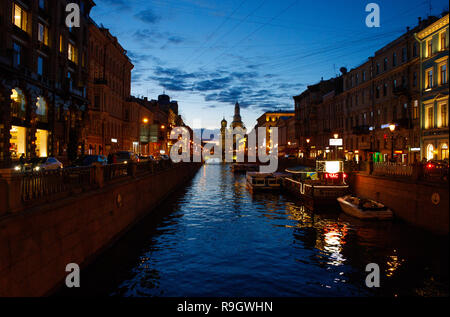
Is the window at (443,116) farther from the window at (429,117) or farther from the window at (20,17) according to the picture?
the window at (20,17)

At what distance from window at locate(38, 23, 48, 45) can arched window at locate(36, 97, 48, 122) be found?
19.9 feet

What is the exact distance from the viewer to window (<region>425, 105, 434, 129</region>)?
120 feet

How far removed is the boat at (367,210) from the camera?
75.8 feet

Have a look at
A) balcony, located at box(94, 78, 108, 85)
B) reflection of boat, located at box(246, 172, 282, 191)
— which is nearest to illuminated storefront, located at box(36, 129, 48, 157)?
balcony, located at box(94, 78, 108, 85)

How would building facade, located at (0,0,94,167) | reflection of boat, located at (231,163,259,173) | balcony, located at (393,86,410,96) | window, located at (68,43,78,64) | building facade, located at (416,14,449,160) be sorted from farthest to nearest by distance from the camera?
reflection of boat, located at (231,163,259,173)
window, located at (68,43,78,64)
balcony, located at (393,86,410,96)
building facade, located at (416,14,449,160)
building facade, located at (0,0,94,167)

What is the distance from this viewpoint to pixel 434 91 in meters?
35.1

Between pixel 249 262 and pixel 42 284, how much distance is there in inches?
330

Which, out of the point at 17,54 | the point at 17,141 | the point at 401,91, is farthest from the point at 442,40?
the point at 17,141

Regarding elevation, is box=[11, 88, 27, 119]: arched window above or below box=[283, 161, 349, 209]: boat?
above

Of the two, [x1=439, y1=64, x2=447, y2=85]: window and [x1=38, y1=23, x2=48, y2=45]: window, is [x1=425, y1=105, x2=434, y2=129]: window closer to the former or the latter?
[x1=439, y1=64, x2=447, y2=85]: window

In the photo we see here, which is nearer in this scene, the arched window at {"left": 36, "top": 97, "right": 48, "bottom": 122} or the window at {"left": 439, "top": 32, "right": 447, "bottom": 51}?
the window at {"left": 439, "top": 32, "right": 447, "bottom": 51}

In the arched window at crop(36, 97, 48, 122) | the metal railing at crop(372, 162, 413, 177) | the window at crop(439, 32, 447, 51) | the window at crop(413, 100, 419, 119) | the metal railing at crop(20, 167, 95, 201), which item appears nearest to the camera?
the metal railing at crop(20, 167, 95, 201)
